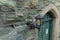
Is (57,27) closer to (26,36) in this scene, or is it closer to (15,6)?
(26,36)

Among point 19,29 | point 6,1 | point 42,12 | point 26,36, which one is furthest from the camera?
point 42,12

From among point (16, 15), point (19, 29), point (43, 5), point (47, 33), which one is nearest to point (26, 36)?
point (19, 29)

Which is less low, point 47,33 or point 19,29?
point 19,29

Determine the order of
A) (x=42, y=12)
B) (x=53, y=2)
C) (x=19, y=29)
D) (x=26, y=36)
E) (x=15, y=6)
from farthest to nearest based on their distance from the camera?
(x=53, y=2)
(x=42, y=12)
(x=26, y=36)
(x=19, y=29)
(x=15, y=6)

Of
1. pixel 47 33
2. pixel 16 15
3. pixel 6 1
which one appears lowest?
pixel 47 33

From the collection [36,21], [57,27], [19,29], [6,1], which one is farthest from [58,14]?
[6,1]

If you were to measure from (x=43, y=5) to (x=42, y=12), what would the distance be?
0.58 ft

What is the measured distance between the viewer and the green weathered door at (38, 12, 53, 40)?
3636 millimetres

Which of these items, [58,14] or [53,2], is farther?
[58,14]

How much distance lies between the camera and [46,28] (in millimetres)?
3844

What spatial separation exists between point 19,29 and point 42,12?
2.38 ft

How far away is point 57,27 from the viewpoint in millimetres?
4090

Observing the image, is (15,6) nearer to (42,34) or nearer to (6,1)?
(6,1)

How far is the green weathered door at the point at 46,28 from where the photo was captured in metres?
3.64
